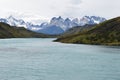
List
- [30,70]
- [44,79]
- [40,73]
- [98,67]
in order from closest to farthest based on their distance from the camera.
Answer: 1. [44,79]
2. [40,73]
3. [30,70]
4. [98,67]

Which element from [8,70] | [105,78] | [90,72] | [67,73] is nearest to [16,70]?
[8,70]

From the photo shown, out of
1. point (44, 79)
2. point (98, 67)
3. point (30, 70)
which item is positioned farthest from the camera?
point (98, 67)

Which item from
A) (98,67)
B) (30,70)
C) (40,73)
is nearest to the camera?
(40,73)

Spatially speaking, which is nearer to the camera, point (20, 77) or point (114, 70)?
point (20, 77)

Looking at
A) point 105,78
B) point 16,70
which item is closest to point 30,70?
point 16,70

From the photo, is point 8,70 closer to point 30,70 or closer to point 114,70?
point 30,70

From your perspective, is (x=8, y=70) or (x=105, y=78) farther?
(x=8, y=70)

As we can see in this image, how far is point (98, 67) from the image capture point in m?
103

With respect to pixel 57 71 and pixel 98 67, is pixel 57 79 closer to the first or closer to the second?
pixel 57 71

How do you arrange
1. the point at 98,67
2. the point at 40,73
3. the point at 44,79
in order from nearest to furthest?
the point at 44,79, the point at 40,73, the point at 98,67

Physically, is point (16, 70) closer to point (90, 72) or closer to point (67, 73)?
point (67, 73)

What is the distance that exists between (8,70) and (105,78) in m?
31.4

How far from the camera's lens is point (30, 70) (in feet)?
309

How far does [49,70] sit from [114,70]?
20826 mm
